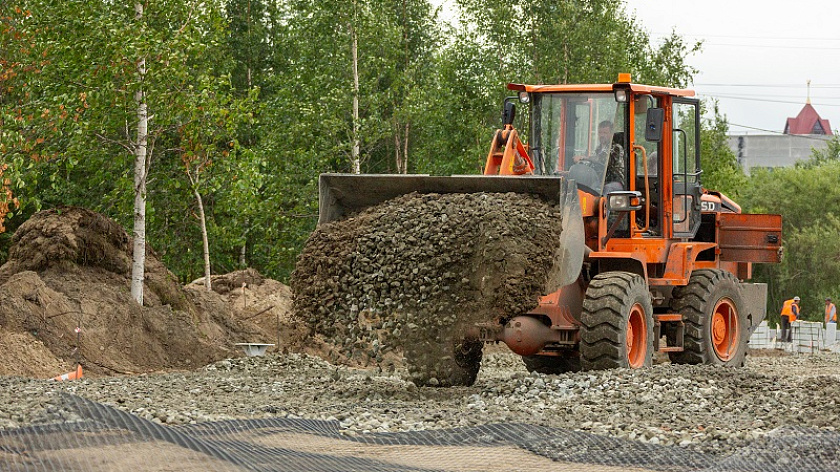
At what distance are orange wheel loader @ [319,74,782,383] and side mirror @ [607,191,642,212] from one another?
20 mm

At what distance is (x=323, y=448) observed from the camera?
7.08 metres

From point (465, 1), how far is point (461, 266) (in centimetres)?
2121

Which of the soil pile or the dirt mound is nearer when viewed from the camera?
the soil pile

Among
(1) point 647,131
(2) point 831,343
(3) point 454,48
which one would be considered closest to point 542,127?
(1) point 647,131

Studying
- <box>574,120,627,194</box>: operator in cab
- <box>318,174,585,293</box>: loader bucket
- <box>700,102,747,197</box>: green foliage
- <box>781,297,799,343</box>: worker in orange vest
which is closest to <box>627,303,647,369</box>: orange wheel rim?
<box>318,174,585,293</box>: loader bucket

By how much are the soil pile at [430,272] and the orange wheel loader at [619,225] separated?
297 millimetres

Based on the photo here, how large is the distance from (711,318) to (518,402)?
387cm

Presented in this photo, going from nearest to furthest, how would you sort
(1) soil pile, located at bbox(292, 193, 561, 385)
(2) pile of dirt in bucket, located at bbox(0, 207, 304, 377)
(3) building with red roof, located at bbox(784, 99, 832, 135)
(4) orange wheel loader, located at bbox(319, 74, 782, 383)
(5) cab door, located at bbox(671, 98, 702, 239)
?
1. (1) soil pile, located at bbox(292, 193, 561, 385)
2. (4) orange wheel loader, located at bbox(319, 74, 782, 383)
3. (5) cab door, located at bbox(671, 98, 702, 239)
4. (2) pile of dirt in bucket, located at bbox(0, 207, 304, 377)
5. (3) building with red roof, located at bbox(784, 99, 832, 135)

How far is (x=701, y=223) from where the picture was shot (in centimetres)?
1334

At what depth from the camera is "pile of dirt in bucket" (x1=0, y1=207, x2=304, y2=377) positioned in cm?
1297

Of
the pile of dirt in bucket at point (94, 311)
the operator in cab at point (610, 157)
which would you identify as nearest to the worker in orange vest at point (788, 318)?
the pile of dirt in bucket at point (94, 311)

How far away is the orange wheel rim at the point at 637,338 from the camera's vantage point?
1067 centimetres

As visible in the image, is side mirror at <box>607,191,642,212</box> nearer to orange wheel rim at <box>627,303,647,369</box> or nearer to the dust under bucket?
orange wheel rim at <box>627,303,647,369</box>

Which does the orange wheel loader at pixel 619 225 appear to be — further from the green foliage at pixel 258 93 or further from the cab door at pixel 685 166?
the green foliage at pixel 258 93
